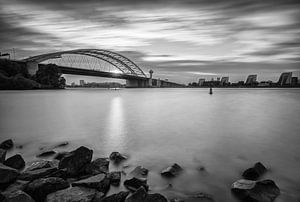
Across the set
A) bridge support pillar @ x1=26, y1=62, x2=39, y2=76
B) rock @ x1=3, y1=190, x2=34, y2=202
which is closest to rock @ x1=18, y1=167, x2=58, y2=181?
rock @ x1=3, y1=190, x2=34, y2=202

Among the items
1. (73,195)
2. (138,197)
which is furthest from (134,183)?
(73,195)

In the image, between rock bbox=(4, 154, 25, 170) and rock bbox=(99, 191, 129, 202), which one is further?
rock bbox=(4, 154, 25, 170)

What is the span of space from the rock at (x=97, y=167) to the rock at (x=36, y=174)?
0.74 metres

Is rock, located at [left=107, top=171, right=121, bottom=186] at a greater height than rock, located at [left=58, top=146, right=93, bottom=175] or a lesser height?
lesser

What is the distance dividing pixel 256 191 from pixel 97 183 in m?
3.10

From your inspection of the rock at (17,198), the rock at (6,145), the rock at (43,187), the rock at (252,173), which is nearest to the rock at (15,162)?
the rock at (43,187)

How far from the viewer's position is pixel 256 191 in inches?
160

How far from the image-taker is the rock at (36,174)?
4352 millimetres

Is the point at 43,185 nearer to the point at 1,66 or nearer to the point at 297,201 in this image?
the point at 297,201

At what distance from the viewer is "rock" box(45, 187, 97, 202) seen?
141 inches

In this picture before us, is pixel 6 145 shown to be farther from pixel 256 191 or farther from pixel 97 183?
pixel 256 191

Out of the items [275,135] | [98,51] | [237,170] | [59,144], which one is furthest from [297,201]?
[98,51]

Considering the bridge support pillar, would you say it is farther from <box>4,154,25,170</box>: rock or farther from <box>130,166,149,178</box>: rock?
<box>130,166,149,178</box>: rock

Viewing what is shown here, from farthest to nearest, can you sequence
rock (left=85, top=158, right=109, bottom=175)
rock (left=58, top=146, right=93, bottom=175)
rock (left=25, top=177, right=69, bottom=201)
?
1. rock (left=85, top=158, right=109, bottom=175)
2. rock (left=58, top=146, right=93, bottom=175)
3. rock (left=25, top=177, right=69, bottom=201)
